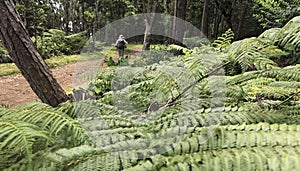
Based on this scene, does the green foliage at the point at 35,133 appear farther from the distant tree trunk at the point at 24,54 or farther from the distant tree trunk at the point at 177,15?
the distant tree trunk at the point at 177,15

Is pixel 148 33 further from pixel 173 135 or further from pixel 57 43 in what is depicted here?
pixel 57 43

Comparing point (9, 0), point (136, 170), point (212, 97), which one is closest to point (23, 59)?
point (9, 0)

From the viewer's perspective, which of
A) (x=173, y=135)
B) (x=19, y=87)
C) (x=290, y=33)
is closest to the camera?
(x=173, y=135)

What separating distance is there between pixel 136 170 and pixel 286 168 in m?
0.38

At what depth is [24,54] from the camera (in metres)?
2.16

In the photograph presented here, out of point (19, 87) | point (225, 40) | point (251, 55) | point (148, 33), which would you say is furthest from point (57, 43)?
point (251, 55)

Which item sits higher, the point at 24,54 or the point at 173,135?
the point at 24,54

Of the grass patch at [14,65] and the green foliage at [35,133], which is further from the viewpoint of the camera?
the grass patch at [14,65]

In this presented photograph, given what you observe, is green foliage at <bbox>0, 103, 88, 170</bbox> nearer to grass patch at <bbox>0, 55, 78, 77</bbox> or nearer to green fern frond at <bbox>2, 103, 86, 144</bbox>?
green fern frond at <bbox>2, 103, 86, 144</bbox>

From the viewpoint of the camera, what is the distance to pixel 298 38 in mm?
1008

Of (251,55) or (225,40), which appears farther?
(225,40)

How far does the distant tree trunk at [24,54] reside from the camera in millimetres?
2033

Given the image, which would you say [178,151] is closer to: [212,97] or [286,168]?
[286,168]

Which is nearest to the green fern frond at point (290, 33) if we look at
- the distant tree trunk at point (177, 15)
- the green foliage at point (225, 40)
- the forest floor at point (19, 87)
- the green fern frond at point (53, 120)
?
the green foliage at point (225, 40)
